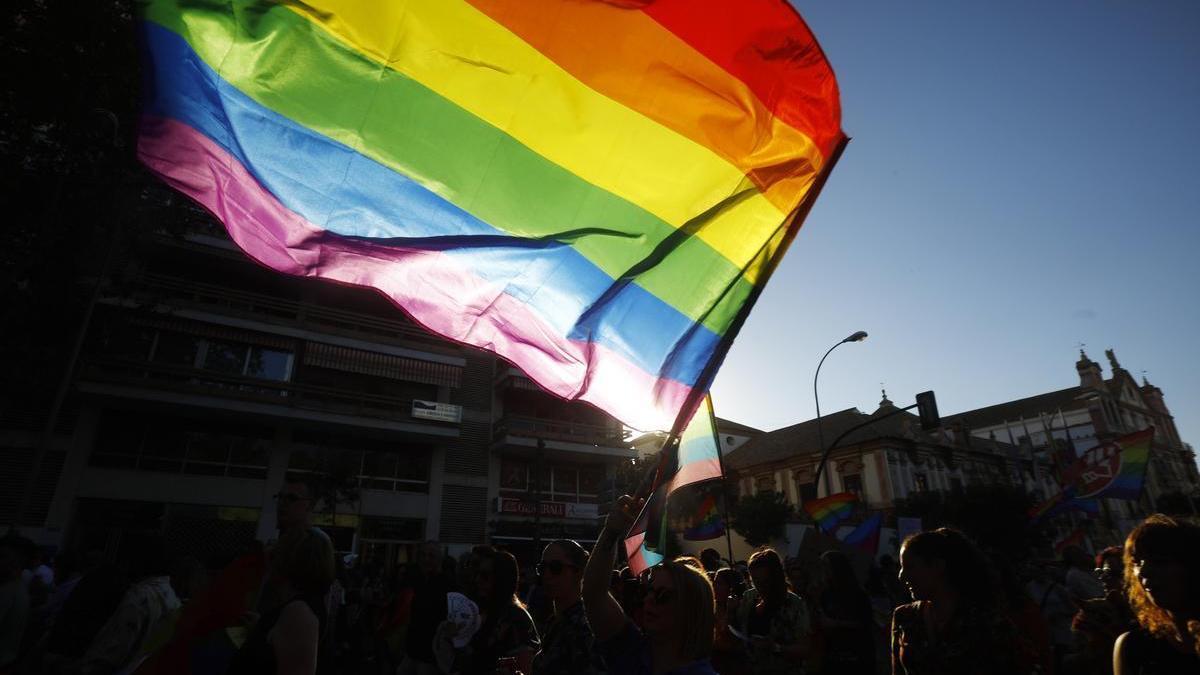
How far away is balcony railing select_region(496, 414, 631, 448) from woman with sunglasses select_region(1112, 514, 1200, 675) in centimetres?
1971

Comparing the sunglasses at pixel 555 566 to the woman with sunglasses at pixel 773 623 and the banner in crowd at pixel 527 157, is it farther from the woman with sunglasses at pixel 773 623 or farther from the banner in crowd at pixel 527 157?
A: the woman with sunglasses at pixel 773 623

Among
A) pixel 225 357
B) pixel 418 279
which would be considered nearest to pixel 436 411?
pixel 225 357

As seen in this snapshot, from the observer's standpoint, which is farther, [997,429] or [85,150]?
[997,429]

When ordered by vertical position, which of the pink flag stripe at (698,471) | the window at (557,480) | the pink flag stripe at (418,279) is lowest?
the pink flag stripe at (698,471)

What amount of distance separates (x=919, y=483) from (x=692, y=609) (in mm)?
50780

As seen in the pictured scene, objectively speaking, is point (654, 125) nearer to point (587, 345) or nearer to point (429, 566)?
point (587, 345)

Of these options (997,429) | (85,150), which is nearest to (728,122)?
(85,150)

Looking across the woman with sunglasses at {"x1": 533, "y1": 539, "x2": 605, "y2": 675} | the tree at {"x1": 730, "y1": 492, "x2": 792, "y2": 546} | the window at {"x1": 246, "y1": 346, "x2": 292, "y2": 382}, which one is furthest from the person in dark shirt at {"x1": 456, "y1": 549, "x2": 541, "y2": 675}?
the tree at {"x1": 730, "y1": 492, "x2": 792, "y2": 546}

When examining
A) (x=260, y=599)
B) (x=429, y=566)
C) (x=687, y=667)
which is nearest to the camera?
(x=687, y=667)

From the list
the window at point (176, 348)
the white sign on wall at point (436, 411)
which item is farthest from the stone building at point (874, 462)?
the window at point (176, 348)

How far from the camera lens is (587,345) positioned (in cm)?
320

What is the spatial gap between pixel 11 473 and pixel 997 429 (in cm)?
9194

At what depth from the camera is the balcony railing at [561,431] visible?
22516mm

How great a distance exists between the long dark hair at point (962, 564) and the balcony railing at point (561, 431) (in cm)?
1919
